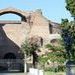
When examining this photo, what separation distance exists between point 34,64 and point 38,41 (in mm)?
8143

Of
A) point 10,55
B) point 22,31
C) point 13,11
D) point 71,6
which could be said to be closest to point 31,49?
point 22,31

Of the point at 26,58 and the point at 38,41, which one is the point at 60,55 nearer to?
the point at 26,58

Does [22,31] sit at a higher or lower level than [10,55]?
higher

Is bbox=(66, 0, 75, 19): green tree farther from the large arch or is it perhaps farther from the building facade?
the large arch

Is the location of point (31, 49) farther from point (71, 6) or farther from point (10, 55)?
point (71, 6)

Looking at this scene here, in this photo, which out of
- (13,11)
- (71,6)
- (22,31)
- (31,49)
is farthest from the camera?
(13,11)

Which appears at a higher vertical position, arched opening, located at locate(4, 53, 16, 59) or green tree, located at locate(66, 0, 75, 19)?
green tree, located at locate(66, 0, 75, 19)

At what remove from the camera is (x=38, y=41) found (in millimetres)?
65375

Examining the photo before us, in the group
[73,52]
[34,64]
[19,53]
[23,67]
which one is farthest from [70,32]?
[19,53]

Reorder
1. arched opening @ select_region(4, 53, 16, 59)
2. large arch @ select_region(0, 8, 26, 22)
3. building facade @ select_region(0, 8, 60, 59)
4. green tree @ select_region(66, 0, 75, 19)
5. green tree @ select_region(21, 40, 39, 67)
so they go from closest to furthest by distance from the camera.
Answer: green tree @ select_region(66, 0, 75, 19)
green tree @ select_region(21, 40, 39, 67)
building facade @ select_region(0, 8, 60, 59)
arched opening @ select_region(4, 53, 16, 59)
large arch @ select_region(0, 8, 26, 22)

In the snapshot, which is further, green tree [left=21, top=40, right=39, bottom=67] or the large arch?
the large arch

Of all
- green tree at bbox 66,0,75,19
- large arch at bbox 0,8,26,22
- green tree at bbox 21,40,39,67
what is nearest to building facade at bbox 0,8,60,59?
large arch at bbox 0,8,26,22

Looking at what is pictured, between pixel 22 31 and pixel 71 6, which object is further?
pixel 22 31

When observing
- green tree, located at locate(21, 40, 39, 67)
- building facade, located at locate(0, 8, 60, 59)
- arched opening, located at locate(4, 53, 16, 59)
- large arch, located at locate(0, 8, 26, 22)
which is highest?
large arch, located at locate(0, 8, 26, 22)
